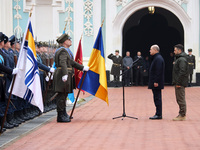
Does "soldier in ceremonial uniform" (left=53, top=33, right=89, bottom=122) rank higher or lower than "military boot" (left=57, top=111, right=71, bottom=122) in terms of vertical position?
higher

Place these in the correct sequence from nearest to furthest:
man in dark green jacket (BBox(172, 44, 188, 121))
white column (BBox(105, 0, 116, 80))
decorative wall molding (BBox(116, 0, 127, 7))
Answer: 1. man in dark green jacket (BBox(172, 44, 188, 121))
2. decorative wall molding (BBox(116, 0, 127, 7))
3. white column (BBox(105, 0, 116, 80))

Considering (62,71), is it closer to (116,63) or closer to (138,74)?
(116,63)

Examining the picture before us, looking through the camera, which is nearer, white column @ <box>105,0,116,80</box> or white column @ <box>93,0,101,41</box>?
white column @ <box>93,0,101,41</box>

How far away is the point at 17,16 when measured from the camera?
25.9m

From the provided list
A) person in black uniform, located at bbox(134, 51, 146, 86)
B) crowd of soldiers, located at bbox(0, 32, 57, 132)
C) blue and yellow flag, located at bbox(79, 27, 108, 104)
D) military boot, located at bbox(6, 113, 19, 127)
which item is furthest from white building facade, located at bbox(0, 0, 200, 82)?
military boot, located at bbox(6, 113, 19, 127)

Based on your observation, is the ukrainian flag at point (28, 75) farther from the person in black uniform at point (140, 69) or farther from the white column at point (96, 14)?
the person in black uniform at point (140, 69)

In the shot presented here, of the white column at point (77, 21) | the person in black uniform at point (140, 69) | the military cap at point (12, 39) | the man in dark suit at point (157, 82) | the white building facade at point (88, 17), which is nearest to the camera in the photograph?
the military cap at point (12, 39)

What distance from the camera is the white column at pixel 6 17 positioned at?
25.2m

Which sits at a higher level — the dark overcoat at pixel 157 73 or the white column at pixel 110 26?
the white column at pixel 110 26

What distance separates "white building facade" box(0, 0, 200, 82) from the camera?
25.3 m

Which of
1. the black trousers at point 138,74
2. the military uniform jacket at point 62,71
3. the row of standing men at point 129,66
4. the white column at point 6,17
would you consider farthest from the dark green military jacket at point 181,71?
the white column at point 6,17

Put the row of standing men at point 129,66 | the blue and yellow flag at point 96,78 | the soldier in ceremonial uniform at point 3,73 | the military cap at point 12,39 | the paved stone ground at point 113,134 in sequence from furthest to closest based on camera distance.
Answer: the row of standing men at point 129,66, the blue and yellow flag at point 96,78, the military cap at point 12,39, the soldier in ceremonial uniform at point 3,73, the paved stone ground at point 113,134

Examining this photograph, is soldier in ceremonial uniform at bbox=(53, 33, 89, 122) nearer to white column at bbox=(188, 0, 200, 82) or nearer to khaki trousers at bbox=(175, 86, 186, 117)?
khaki trousers at bbox=(175, 86, 186, 117)

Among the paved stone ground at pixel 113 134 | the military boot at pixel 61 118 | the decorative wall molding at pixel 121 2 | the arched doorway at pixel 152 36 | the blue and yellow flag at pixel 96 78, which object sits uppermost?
the decorative wall molding at pixel 121 2
